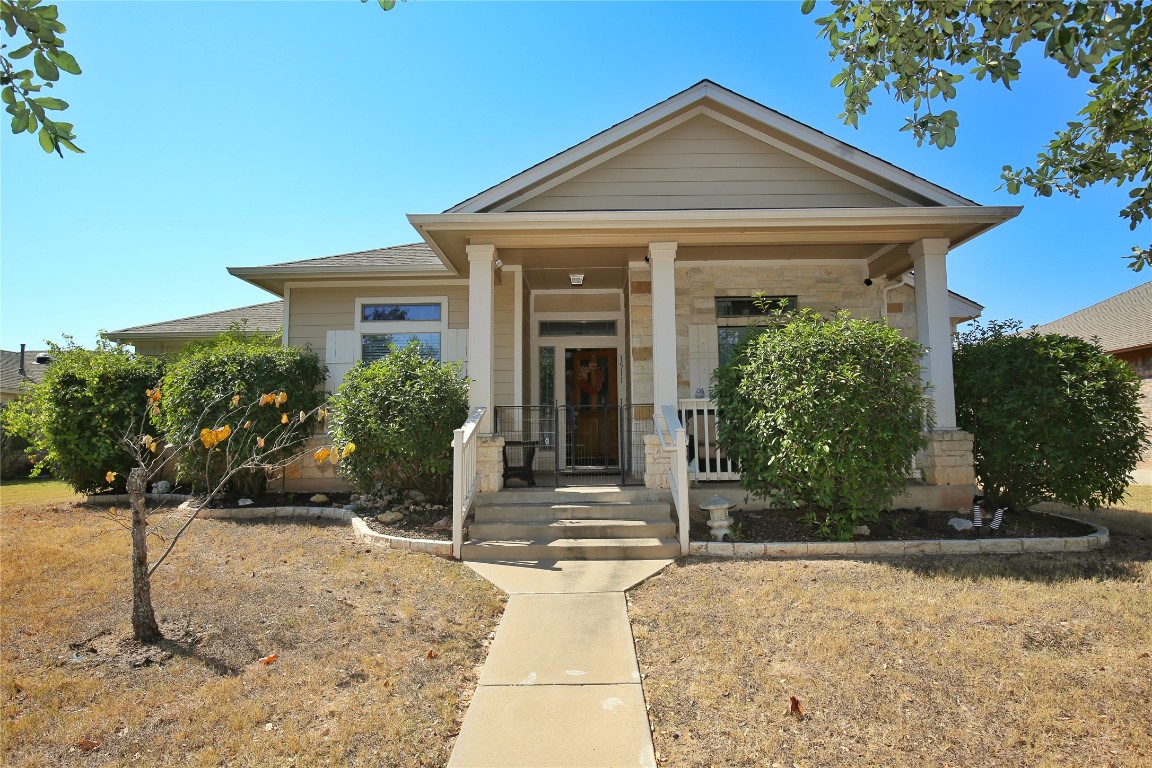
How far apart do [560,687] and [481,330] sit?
15.4 feet

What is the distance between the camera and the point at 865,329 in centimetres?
592

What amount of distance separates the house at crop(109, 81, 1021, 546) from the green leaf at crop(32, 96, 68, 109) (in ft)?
13.8

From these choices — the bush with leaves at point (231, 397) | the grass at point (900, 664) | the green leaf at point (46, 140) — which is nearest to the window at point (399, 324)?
the bush with leaves at point (231, 397)

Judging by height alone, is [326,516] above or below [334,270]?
below

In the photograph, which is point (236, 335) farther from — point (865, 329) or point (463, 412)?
point (865, 329)

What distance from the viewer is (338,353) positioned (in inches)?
375

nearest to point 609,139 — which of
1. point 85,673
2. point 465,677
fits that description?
point 465,677

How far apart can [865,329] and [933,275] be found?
7.43 feet

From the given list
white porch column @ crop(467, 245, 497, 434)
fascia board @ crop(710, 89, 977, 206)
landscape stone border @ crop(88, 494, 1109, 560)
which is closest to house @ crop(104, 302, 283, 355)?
white porch column @ crop(467, 245, 497, 434)

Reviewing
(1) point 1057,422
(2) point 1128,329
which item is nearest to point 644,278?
(1) point 1057,422

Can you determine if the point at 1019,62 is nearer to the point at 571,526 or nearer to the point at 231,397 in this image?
the point at 571,526

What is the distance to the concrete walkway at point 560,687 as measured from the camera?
2.67 meters

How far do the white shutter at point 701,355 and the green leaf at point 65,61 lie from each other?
7.36 metres

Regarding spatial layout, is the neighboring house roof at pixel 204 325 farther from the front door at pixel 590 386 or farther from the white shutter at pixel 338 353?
the front door at pixel 590 386
